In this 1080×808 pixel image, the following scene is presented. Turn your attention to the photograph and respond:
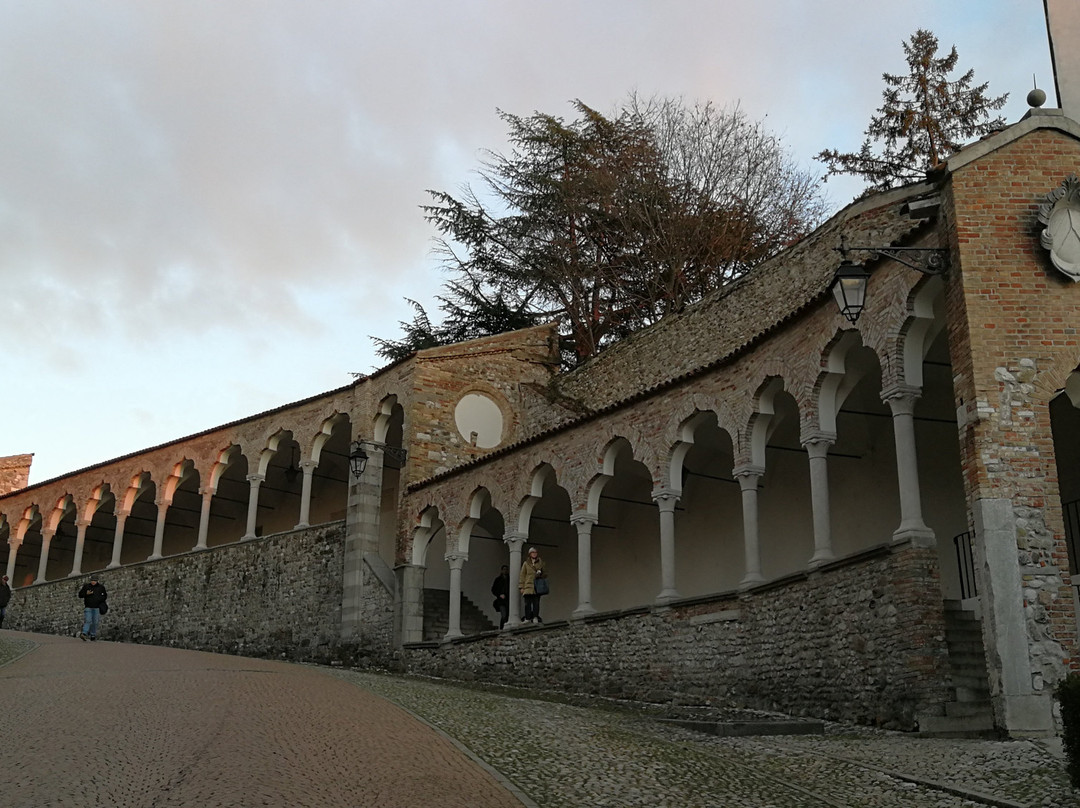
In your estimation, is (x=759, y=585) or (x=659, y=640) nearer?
(x=759, y=585)

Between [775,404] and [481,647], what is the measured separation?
7.29 metres

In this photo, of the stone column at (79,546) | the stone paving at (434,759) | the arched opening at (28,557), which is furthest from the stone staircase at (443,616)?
the arched opening at (28,557)

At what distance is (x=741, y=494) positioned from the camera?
18875 millimetres

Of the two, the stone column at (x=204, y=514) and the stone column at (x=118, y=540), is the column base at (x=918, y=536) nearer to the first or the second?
the stone column at (x=204, y=514)

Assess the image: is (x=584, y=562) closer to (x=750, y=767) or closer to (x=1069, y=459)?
(x=1069, y=459)

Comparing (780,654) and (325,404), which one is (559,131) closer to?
(325,404)

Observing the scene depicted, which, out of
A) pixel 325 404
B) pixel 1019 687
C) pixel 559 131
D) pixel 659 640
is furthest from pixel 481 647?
pixel 559 131

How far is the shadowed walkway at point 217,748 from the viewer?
8414 mm

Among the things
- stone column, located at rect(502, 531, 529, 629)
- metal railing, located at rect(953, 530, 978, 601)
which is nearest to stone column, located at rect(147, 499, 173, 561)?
stone column, located at rect(502, 531, 529, 629)

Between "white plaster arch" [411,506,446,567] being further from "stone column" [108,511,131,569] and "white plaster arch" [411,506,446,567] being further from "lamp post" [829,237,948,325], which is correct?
"lamp post" [829,237,948,325]

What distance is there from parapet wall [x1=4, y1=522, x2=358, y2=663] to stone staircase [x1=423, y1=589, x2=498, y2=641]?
199 centimetres

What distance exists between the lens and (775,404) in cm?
1716

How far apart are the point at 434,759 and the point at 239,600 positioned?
18.4m

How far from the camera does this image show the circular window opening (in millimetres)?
25578
